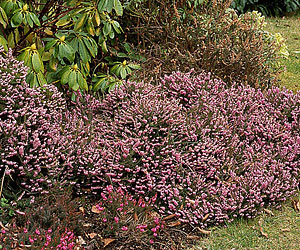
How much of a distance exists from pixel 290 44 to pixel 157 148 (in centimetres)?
568

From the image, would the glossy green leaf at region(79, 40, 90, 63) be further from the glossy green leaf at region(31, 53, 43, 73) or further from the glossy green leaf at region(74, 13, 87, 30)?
the glossy green leaf at region(31, 53, 43, 73)

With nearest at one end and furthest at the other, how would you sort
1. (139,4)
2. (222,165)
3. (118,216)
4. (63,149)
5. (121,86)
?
(118,216) → (63,149) → (222,165) → (121,86) → (139,4)

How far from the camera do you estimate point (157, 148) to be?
11.8 feet

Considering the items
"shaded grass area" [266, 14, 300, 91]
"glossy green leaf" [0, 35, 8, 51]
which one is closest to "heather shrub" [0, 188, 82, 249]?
"glossy green leaf" [0, 35, 8, 51]

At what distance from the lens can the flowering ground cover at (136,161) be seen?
3.14m

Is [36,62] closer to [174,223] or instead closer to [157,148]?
[157,148]

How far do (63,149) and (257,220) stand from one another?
1626 millimetres

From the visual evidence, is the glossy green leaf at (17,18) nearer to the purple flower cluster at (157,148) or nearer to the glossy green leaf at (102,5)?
the purple flower cluster at (157,148)

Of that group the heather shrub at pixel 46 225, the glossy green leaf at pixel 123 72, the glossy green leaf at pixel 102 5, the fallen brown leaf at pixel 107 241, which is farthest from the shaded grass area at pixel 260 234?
the glossy green leaf at pixel 102 5

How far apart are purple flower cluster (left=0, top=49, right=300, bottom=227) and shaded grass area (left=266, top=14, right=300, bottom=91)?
2.24m

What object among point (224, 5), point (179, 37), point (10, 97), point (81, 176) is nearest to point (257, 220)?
point (81, 176)

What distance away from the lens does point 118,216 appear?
318cm

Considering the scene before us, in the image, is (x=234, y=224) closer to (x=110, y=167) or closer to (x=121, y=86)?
(x=110, y=167)

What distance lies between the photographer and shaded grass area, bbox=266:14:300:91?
637cm
